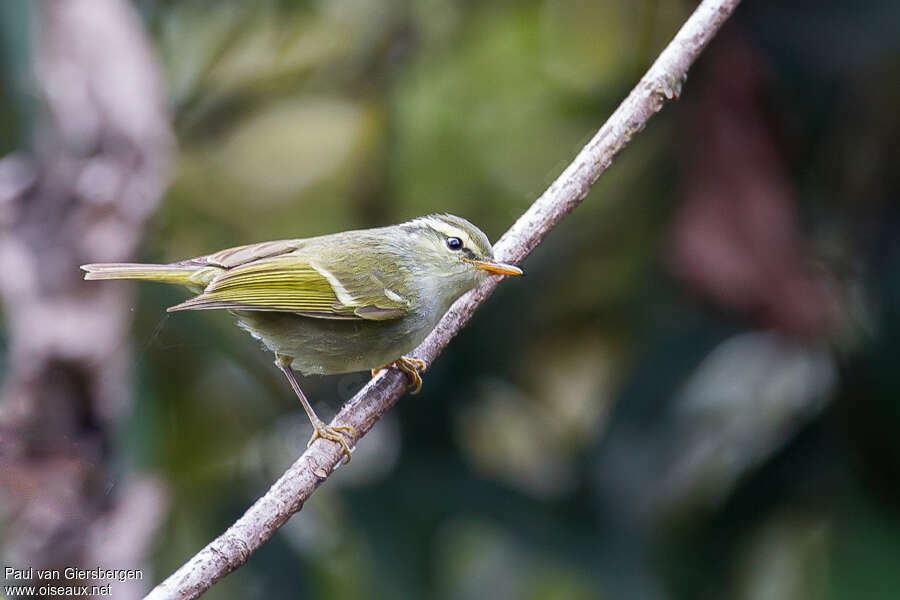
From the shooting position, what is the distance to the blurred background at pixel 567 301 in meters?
3.77

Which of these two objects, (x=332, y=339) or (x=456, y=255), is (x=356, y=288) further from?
(x=456, y=255)

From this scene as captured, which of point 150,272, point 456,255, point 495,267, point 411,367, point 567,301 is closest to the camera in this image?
point 150,272

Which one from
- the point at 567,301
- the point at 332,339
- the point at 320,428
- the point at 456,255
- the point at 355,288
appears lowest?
the point at 567,301

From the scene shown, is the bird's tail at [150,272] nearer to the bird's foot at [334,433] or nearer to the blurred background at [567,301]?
the bird's foot at [334,433]

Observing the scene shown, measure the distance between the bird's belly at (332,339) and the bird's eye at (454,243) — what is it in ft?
0.60

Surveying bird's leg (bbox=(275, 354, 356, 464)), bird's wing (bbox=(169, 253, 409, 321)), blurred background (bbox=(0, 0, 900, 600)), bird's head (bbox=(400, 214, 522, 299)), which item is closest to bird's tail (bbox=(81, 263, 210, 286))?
bird's wing (bbox=(169, 253, 409, 321))

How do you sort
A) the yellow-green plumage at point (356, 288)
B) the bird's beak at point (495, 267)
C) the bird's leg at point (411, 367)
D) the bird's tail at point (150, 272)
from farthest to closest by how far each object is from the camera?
the bird's leg at point (411, 367)
the yellow-green plumage at point (356, 288)
the bird's beak at point (495, 267)
the bird's tail at point (150, 272)

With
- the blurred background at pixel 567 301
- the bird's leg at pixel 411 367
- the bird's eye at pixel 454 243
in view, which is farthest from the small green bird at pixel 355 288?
the blurred background at pixel 567 301

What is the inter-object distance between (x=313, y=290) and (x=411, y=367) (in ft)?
1.22

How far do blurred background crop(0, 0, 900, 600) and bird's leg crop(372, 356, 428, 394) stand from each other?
3.40 feet

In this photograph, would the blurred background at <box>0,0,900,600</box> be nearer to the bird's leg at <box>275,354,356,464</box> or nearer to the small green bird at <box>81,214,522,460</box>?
the bird's leg at <box>275,354,356,464</box>

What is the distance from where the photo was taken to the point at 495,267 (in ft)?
7.04

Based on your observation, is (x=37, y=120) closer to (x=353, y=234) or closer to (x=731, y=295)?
(x=353, y=234)

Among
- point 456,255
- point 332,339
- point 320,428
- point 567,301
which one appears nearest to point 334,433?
point 320,428
